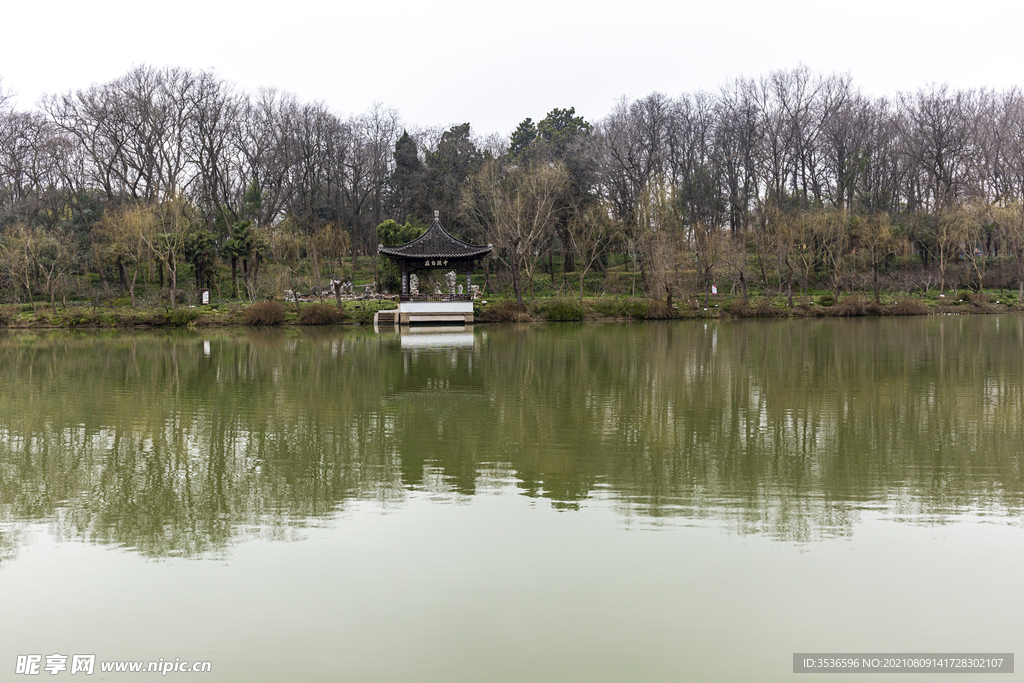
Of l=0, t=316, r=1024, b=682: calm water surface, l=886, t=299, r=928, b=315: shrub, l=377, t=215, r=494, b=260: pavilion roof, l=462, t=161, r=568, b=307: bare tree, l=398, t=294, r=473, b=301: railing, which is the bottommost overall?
l=0, t=316, r=1024, b=682: calm water surface

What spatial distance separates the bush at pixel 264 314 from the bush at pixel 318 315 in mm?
1031

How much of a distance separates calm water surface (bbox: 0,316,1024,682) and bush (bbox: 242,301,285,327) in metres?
25.1

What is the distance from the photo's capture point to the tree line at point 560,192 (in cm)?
4147

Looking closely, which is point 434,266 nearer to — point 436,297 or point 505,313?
point 436,297

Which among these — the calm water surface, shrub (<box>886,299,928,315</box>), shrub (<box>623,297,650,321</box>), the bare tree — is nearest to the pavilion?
the bare tree

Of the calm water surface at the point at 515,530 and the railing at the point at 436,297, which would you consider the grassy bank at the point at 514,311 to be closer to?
the railing at the point at 436,297

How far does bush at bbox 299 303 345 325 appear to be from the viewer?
3716 cm

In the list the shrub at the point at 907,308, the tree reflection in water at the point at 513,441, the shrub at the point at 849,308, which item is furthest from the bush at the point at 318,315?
the shrub at the point at 907,308

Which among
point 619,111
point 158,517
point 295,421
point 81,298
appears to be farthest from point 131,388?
point 619,111

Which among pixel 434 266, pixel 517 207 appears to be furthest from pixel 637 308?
pixel 434 266

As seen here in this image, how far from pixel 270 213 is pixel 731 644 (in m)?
50.0

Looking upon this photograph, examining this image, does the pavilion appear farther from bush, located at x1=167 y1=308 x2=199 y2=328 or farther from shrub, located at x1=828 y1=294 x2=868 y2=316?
shrub, located at x1=828 y1=294 x2=868 y2=316

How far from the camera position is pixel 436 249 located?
3884cm

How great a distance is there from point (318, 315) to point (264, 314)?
2.51 meters
